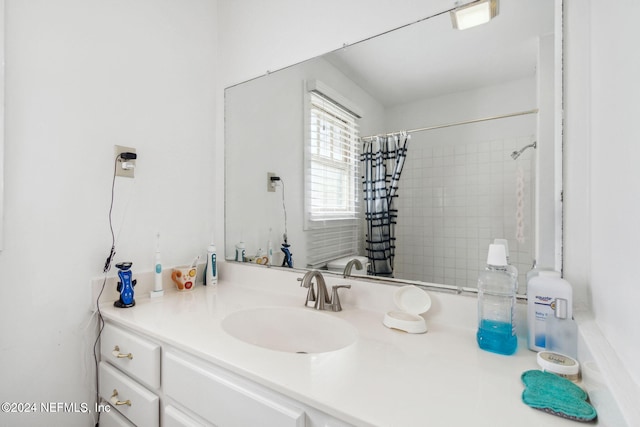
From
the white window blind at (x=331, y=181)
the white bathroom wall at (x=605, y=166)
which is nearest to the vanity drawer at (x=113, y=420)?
the white window blind at (x=331, y=181)

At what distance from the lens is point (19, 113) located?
1017 mm

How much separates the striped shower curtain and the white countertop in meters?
0.12

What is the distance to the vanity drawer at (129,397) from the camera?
0.93 meters

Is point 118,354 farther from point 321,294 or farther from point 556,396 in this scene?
point 556,396

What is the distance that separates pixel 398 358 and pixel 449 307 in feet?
1.07

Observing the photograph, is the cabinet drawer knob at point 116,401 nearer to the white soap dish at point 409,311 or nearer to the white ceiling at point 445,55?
the white soap dish at point 409,311

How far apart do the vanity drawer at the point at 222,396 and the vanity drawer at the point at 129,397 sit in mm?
95

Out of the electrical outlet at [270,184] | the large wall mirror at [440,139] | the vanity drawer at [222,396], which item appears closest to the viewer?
the vanity drawer at [222,396]

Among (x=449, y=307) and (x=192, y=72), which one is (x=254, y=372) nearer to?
(x=449, y=307)

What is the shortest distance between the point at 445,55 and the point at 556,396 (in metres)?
1.02

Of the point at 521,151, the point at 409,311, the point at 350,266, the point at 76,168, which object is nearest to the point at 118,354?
the point at 76,168

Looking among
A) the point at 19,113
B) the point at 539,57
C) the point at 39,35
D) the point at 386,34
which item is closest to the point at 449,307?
the point at 539,57

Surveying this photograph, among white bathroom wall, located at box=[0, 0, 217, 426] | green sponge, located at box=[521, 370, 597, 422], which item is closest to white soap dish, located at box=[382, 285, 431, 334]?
green sponge, located at box=[521, 370, 597, 422]

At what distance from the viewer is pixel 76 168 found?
114 cm
